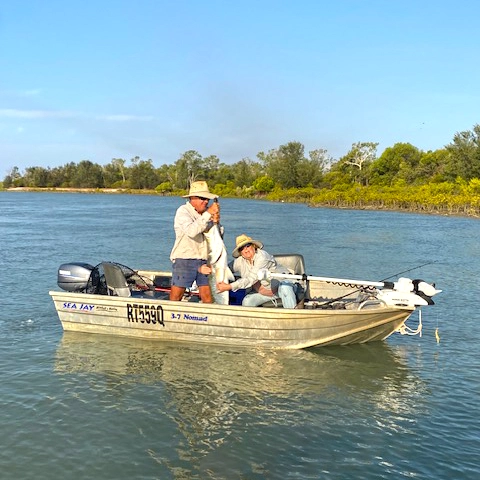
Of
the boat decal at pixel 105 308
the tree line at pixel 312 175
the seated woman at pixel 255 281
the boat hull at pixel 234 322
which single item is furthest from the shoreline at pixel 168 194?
the boat decal at pixel 105 308

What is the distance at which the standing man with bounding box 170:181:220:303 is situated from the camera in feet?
28.1

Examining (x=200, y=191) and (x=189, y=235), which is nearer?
(x=189, y=235)

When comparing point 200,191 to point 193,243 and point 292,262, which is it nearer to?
point 193,243

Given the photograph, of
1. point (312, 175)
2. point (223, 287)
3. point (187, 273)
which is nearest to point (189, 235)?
point (187, 273)

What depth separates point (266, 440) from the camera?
6.18 m

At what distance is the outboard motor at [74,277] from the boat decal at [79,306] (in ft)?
2.20

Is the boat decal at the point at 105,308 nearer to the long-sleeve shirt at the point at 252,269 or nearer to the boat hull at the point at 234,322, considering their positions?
the boat hull at the point at 234,322

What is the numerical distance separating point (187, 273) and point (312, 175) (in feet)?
339

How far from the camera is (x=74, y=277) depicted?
1051 centimetres

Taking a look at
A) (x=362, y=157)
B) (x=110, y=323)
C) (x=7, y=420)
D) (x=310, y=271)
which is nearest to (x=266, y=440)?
(x=7, y=420)

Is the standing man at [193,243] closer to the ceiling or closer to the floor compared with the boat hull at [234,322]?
closer to the ceiling

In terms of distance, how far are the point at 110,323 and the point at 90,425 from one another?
3.17 metres

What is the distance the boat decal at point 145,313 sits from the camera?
9180mm

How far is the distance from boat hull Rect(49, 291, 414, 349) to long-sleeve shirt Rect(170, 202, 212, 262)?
810 millimetres
